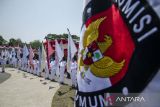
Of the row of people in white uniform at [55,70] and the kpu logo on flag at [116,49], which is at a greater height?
the kpu logo on flag at [116,49]

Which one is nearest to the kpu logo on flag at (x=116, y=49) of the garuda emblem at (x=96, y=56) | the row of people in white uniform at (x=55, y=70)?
the garuda emblem at (x=96, y=56)

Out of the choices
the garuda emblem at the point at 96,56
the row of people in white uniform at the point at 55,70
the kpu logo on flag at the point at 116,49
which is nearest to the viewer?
the kpu logo on flag at the point at 116,49

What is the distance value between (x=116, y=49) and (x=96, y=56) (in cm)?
20

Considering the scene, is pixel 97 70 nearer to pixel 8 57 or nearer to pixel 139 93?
pixel 139 93

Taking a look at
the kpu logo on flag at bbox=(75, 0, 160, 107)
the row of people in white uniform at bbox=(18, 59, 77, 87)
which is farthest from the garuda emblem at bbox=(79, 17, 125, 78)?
the row of people in white uniform at bbox=(18, 59, 77, 87)

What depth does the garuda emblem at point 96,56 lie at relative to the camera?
1.72 metres

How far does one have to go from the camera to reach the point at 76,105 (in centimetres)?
213

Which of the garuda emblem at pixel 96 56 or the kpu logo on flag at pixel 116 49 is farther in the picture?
the garuda emblem at pixel 96 56

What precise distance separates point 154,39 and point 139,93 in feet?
1.01

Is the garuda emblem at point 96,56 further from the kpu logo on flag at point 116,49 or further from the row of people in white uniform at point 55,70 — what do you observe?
the row of people in white uniform at point 55,70

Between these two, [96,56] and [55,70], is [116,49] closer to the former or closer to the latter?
[96,56]

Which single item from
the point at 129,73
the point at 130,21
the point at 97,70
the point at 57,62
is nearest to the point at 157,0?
the point at 130,21

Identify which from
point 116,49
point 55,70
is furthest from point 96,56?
point 55,70

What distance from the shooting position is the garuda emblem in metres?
1.72
